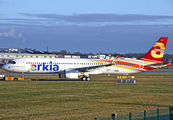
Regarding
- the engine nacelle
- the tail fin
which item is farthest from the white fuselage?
the tail fin

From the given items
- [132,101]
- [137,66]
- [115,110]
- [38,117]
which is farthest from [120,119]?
[137,66]

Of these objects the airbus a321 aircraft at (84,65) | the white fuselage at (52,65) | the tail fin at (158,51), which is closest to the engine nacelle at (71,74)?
the airbus a321 aircraft at (84,65)

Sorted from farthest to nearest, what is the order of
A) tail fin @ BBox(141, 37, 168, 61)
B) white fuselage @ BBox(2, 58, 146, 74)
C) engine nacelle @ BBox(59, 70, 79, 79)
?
tail fin @ BBox(141, 37, 168, 61)
white fuselage @ BBox(2, 58, 146, 74)
engine nacelle @ BBox(59, 70, 79, 79)

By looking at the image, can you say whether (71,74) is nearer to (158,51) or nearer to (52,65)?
(52,65)

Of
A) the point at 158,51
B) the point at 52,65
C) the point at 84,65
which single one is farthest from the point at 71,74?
the point at 158,51

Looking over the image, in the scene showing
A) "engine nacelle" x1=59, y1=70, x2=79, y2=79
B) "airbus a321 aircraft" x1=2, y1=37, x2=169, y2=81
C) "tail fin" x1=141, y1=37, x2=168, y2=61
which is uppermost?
"tail fin" x1=141, y1=37, x2=168, y2=61

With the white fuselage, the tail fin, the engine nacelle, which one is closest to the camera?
the engine nacelle

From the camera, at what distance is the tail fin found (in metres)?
59.6

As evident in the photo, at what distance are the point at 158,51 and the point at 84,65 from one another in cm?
1679

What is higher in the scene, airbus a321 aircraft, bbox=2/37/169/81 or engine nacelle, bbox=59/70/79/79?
airbus a321 aircraft, bbox=2/37/169/81

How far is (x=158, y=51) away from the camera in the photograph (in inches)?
2347

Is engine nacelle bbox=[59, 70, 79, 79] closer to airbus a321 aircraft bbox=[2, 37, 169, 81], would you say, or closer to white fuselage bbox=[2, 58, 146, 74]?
airbus a321 aircraft bbox=[2, 37, 169, 81]

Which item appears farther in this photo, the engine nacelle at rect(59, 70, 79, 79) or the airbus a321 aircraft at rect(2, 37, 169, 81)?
the airbus a321 aircraft at rect(2, 37, 169, 81)

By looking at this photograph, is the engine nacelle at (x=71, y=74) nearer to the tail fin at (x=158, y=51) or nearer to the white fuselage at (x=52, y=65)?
the white fuselage at (x=52, y=65)
